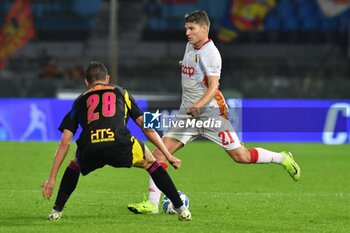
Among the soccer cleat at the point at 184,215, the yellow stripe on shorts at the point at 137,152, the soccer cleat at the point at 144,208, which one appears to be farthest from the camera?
the soccer cleat at the point at 144,208

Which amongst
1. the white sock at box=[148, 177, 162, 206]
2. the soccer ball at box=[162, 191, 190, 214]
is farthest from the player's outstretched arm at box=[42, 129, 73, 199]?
the soccer ball at box=[162, 191, 190, 214]

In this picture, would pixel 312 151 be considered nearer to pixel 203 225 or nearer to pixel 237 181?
pixel 237 181

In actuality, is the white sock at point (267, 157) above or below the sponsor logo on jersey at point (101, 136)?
below

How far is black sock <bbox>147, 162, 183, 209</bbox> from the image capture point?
949 centimetres

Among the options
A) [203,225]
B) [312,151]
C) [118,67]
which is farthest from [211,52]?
[118,67]

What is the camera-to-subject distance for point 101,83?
30.8 ft

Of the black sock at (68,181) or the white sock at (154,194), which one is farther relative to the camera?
the white sock at (154,194)

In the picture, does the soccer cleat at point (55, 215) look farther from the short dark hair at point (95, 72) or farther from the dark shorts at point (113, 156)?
the short dark hair at point (95, 72)

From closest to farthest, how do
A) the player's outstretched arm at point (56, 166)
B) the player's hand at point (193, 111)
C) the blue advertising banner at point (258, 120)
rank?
the player's outstretched arm at point (56, 166)
the player's hand at point (193, 111)
the blue advertising banner at point (258, 120)

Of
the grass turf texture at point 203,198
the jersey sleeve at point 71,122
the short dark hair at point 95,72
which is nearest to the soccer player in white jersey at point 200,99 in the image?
the grass turf texture at point 203,198

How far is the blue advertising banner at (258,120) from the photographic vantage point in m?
24.5

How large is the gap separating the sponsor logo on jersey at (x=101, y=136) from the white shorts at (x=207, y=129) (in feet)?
4.50

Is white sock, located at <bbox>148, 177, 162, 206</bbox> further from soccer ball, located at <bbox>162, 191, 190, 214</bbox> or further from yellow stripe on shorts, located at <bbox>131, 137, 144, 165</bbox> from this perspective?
yellow stripe on shorts, located at <bbox>131, 137, 144, 165</bbox>

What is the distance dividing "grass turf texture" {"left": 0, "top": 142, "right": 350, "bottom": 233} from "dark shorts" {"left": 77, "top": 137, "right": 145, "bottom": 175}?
0.56 metres
